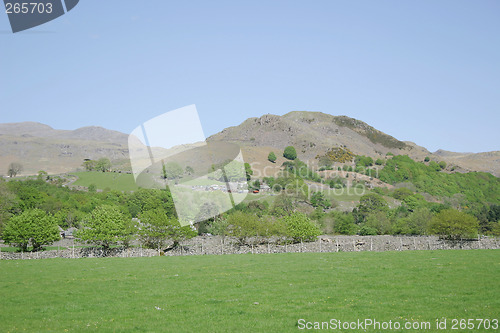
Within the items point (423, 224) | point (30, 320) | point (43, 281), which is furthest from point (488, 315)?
point (423, 224)

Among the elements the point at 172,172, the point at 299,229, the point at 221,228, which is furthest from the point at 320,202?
the point at 299,229

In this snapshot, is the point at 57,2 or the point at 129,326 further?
the point at 57,2

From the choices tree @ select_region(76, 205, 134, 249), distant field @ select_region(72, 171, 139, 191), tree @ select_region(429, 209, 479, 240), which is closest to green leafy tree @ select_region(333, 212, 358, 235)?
tree @ select_region(429, 209, 479, 240)

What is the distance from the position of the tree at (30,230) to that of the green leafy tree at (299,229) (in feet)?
107

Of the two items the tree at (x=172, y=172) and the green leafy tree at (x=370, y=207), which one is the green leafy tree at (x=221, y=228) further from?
the tree at (x=172, y=172)

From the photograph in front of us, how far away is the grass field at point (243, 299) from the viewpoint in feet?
49.2

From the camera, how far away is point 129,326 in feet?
48.2

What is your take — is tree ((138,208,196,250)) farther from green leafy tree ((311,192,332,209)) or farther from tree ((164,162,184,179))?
tree ((164,162,184,179))

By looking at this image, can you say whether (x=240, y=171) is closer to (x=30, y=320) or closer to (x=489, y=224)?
(x=489, y=224)

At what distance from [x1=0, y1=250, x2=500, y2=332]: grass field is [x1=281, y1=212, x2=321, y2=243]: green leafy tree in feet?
120

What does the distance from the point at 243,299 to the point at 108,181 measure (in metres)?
156

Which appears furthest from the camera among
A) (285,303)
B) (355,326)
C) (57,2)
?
(57,2)

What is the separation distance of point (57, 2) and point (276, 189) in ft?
526

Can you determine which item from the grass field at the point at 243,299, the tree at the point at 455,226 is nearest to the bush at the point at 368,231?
the tree at the point at 455,226
